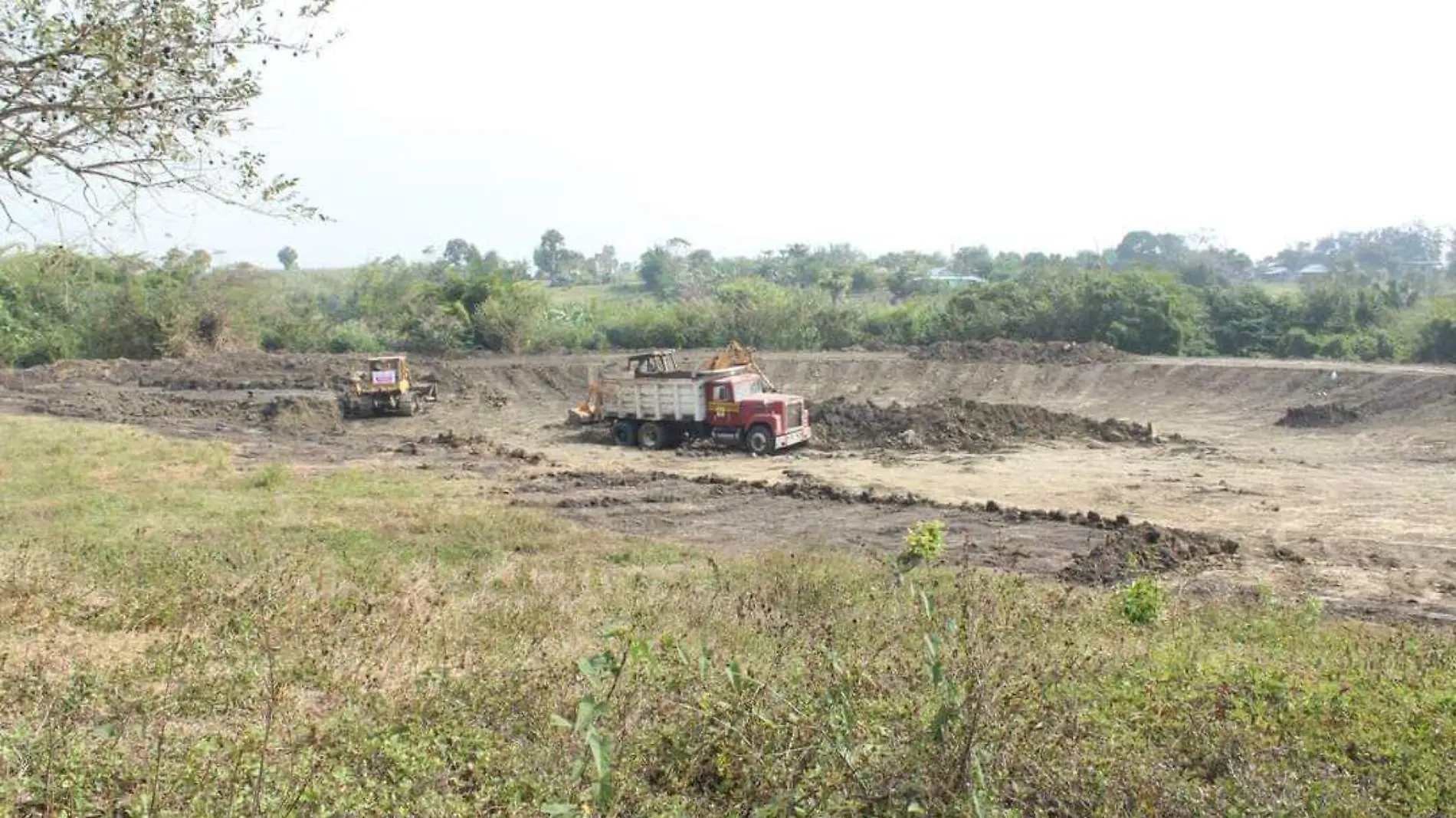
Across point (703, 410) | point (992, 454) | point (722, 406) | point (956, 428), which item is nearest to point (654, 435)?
point (703, 410)

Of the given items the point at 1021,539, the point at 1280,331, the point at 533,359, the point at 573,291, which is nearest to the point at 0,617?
the point at 1021,539

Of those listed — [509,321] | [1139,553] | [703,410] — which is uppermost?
[509,321]

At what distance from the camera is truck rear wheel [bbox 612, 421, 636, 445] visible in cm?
2708

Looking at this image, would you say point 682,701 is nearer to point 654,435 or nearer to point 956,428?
point 654,435

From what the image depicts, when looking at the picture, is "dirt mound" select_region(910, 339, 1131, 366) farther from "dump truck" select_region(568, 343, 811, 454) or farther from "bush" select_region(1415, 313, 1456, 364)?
"dump truck" select_region(568, 343, 811, 454)

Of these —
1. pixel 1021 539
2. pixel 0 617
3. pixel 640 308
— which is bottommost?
pixel 1021 539

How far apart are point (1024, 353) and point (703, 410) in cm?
1717

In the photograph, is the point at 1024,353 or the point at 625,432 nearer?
the point at 625,432

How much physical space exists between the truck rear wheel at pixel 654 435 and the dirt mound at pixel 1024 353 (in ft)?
52.5

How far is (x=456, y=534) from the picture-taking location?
14.6 meters

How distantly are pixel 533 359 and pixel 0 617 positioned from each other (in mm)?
35216

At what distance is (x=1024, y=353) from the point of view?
3888 cm

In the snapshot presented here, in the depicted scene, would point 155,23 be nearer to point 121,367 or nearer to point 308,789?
point 308,789

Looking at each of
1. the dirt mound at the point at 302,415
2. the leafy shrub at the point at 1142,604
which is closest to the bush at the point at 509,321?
the dirt mound at the point at 302,415
